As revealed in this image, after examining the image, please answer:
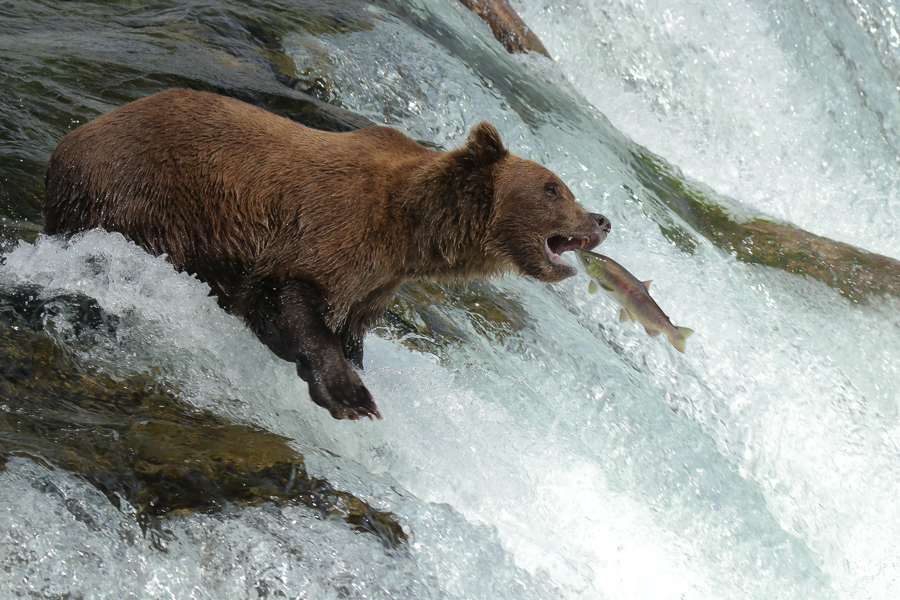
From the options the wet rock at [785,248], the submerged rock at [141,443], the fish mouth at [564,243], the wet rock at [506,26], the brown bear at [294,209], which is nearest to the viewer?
the submerged rock at [141,443]

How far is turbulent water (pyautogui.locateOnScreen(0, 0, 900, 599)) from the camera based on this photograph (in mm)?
3166

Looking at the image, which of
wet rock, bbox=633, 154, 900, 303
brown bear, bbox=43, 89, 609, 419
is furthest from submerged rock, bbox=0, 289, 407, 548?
wet rock, bbox=633, 154, 900, 303

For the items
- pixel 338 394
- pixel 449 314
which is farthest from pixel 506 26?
pixel 338 394

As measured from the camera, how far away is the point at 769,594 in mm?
5309

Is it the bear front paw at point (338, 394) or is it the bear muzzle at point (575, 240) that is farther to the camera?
the bear muzzle at point (575, 240)

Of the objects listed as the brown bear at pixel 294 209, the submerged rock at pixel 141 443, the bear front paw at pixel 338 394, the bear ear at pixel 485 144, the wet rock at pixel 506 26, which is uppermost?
the bear ear at pixel 485 144

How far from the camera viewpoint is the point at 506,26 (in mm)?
10281

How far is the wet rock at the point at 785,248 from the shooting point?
8461 mm

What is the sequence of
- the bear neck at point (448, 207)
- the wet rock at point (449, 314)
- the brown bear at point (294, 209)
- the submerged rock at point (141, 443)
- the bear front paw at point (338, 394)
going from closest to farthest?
the submerged rock at point (141, 443), the bear front paw at point (338, 394), the brown bear at point (294, 209), the bear neck at point (448, 207), the wet rock at point (449, 314)

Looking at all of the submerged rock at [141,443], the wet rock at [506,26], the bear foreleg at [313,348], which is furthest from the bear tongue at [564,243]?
the wet rock at [506,26]

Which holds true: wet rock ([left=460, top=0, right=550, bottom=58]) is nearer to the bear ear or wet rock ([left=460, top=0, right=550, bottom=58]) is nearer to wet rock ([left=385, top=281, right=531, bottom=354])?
wet rock ([left=385, top=281, right=531, bottom=354])

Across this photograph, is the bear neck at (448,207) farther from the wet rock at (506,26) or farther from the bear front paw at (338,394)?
the wet rock at (506,26)

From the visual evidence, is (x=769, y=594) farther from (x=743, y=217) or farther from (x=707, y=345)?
(x=743, y=217)

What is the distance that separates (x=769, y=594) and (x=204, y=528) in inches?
144
